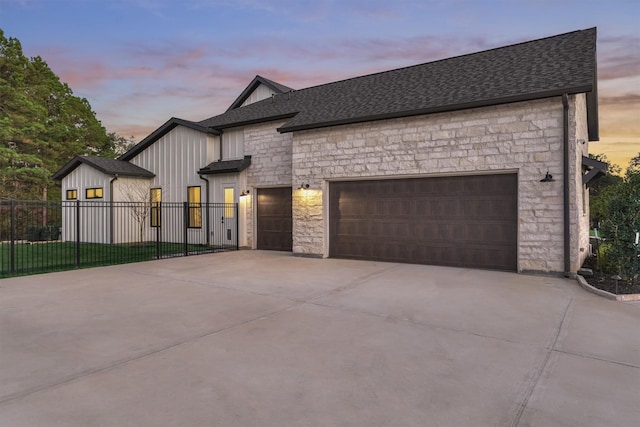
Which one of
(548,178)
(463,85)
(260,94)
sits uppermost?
(260,94)

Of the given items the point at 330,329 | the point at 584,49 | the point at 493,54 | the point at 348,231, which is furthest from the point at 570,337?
the point at 493,54

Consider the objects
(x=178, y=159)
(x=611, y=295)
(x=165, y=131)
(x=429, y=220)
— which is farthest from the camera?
(x=165, y=131)

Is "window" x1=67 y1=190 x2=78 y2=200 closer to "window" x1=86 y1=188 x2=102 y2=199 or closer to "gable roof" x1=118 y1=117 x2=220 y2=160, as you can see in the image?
"window" x1=86 y1=188 x2=102 y2=199

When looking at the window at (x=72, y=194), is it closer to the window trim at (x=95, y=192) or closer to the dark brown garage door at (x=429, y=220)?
the window trim at (x=95, y=192)

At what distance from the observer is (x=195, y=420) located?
2.40 m

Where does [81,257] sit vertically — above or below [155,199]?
below

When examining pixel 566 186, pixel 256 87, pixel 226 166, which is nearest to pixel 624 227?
pixel 566 186

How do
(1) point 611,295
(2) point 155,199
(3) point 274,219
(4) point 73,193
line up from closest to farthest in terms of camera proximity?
(1) point 611,295 < (3) point 274,219 < (2) point 155,199 < (4) point 73,193

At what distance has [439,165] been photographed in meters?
9.11

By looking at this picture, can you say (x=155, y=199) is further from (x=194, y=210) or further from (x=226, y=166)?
(x=226, y=166)

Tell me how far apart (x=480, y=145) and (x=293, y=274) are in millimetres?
5595

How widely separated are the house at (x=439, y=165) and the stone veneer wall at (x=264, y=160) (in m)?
0.05

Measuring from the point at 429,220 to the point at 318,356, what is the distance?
6763mm

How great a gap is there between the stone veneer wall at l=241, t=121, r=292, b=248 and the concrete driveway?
6.84 metres
